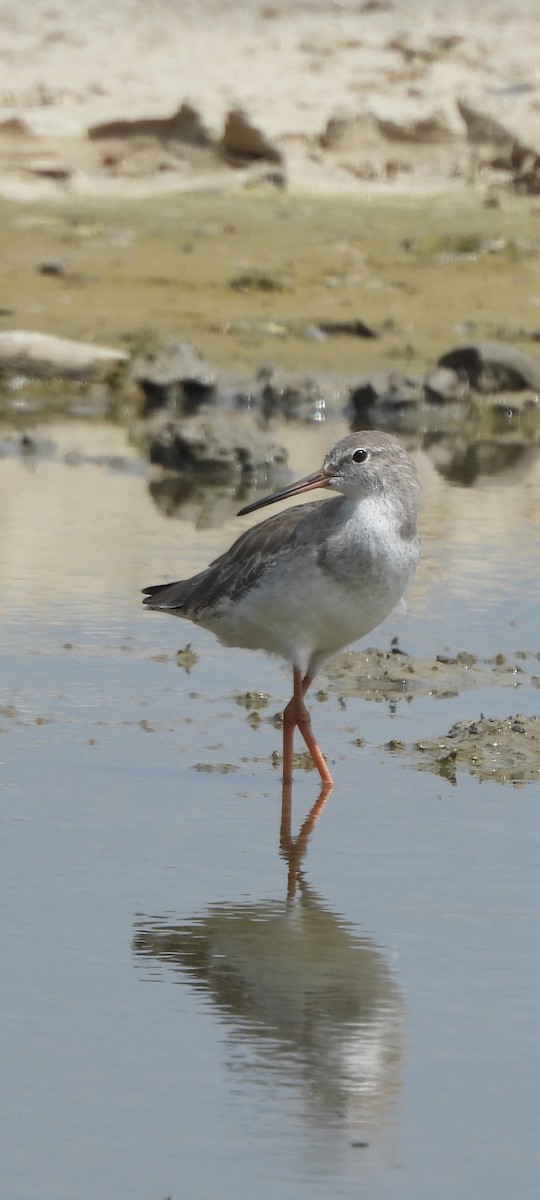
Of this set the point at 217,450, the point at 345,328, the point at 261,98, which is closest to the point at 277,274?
the point at 345,328

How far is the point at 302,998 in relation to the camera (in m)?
5.44

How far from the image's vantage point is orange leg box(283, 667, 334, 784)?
743 centimetres

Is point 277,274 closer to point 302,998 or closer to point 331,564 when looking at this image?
point 331,564

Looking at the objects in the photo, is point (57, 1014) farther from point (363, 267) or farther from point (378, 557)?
point (363, 267)

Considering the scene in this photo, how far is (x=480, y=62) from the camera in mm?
27359

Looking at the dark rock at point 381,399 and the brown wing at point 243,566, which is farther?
the dark rock at point 381,399

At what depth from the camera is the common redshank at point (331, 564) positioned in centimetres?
725

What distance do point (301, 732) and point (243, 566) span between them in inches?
25.4

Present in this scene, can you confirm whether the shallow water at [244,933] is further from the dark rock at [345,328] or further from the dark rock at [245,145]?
the dark rock at [245,145]

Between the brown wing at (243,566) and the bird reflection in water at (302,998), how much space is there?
1412mm

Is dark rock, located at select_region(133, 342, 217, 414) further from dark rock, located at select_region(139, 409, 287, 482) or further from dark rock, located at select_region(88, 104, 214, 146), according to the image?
dark rock, located at select_region(88, 104, 214, 146)

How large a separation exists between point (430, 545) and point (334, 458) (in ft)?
14.7

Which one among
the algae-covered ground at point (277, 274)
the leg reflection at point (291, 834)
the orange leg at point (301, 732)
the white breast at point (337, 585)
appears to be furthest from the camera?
the algae-covered ground at point (277, 274)

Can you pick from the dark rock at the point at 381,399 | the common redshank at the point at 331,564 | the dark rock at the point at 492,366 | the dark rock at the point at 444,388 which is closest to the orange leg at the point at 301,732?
the common redshank at the point at 331,564
